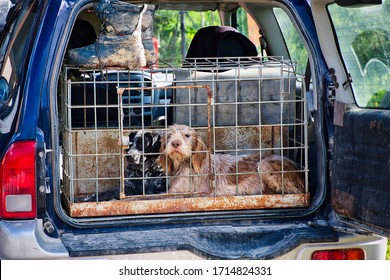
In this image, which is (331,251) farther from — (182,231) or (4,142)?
(4,142)

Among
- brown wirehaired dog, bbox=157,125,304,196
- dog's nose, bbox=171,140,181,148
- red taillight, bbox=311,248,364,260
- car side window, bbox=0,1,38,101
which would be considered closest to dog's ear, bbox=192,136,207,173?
brown wirehaired dog, bbox=157,125,304,196

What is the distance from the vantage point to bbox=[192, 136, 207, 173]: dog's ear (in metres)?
5.17

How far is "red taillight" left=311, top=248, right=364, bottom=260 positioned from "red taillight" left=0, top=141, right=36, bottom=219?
1538mm

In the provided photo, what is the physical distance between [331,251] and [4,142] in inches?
72.0

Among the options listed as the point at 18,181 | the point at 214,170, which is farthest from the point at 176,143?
the point at 18,181

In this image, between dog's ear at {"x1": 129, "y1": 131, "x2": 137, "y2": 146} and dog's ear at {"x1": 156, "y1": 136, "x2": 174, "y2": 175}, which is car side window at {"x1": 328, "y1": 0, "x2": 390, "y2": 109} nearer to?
dog's ear at {"x1": 156, "y1": 136, "x2": 174, "y2": 175}

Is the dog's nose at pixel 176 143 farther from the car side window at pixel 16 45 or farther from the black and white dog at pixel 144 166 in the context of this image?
A: the car side window at pixel 16 45

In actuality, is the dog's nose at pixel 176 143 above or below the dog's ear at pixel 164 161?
above

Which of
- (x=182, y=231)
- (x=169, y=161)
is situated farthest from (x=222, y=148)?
(x=182, y=231)

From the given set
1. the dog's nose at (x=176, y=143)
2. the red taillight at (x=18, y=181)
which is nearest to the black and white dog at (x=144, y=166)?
the dog's nose at (x=176, y=143)

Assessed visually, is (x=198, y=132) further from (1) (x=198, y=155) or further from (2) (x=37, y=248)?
(2) (x=37, y=248)

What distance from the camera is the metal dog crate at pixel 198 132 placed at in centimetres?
492

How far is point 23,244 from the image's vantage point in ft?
14.9

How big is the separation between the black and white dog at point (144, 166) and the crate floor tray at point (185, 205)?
0.76ft
